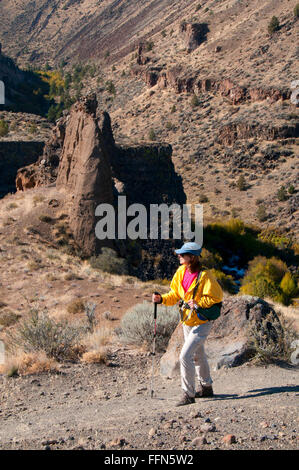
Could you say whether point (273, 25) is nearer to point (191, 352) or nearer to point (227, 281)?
point (227, 281)

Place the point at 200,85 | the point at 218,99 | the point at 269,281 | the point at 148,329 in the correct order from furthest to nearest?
the point at 200,85 < the point at 218,99 < the point at 269,281 < the point at 148,329

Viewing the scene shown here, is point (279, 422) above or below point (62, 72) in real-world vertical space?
below

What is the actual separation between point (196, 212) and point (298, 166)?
37.5ft

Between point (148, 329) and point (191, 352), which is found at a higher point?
point (191, 352)

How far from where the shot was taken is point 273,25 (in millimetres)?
62188

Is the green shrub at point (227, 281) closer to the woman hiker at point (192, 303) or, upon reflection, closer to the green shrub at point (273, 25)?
the woman hiker at point (192, 303)

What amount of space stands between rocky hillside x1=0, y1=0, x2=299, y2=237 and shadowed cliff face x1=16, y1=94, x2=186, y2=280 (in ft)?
11.8

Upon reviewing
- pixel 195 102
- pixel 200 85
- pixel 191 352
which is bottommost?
pixel 191 352

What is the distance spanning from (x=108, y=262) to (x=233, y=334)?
10.4 metres

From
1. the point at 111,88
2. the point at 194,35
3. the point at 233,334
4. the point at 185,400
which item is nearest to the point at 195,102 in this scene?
the point at 194,35

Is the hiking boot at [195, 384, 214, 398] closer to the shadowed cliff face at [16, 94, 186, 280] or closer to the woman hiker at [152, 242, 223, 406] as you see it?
the woman hiker at [152, 242, 223, 406]

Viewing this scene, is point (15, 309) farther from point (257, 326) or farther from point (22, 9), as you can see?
point (22, 9)
